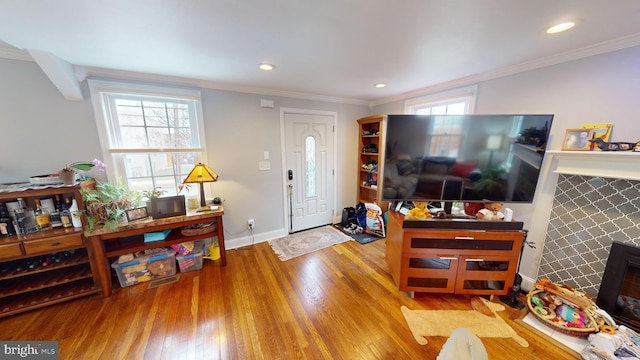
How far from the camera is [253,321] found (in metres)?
1.73

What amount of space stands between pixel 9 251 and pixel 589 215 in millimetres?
4770

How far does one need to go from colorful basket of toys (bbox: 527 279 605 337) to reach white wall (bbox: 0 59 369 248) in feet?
8.60

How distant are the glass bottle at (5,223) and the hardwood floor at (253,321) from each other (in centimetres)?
71

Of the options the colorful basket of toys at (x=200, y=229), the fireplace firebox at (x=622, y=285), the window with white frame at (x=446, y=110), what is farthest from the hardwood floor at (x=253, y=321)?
the window with white frame at (x=446, y=110)

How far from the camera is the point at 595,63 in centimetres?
164

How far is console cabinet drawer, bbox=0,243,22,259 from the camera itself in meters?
1.63

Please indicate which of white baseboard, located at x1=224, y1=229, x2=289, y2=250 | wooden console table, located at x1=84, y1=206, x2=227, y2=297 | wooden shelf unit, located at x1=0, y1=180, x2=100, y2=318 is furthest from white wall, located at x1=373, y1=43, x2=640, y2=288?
wooden shelf unit, located at x1=0, y1=180, x2=100, y2=318

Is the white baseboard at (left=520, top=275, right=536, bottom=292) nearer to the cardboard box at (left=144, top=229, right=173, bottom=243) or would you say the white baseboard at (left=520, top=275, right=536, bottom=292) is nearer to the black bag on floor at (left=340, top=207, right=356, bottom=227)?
the black bag on floor at (left=340, top=207, right=356, bottom=227)

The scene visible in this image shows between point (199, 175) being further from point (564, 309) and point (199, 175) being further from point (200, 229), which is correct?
point (564, 309)

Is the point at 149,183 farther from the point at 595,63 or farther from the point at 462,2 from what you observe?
the point at 595,63

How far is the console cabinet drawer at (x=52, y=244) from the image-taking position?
1.70 m

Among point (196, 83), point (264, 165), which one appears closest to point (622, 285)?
point (264, 165)

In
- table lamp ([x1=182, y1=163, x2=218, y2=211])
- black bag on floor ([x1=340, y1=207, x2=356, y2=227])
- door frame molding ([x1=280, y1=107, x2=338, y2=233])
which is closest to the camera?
table lamp ([x1=182, y1=163, x2=218, y2=211])

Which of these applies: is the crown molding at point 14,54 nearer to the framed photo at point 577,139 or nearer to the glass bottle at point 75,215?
the glass bottle at point 75,215
